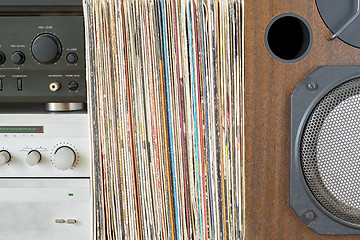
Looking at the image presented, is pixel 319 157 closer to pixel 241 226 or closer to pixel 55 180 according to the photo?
pixel 241 226

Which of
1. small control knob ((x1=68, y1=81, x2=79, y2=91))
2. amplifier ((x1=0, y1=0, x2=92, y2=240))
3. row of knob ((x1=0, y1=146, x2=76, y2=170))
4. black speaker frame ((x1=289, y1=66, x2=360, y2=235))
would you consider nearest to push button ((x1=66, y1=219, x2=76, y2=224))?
amplifier ((x1=0, y1=0, x2=92, y2=240))

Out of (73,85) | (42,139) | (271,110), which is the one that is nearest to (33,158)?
(42,139)

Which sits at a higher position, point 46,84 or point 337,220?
point 46,84

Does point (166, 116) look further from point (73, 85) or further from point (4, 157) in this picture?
point (4, 157)

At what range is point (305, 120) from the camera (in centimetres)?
46

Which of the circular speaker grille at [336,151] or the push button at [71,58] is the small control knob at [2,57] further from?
the circular speaker grille at [336,151]

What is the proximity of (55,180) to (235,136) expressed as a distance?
346 mm

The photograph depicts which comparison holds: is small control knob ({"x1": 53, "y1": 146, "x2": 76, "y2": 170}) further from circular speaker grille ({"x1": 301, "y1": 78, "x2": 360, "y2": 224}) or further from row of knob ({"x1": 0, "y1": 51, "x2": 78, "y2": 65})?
circular speaker grille ({"x1": 301, "y1": 78, "x2": 360, "y2": 224})

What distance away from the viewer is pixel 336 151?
464 millimetres

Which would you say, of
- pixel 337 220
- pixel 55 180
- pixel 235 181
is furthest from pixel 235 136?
pixel 55 180

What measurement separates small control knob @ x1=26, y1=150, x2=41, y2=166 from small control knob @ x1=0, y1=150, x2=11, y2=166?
0.13ft

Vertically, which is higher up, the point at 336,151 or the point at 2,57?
the point at 2,57

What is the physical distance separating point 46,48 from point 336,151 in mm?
508

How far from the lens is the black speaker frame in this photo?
0.46 m
